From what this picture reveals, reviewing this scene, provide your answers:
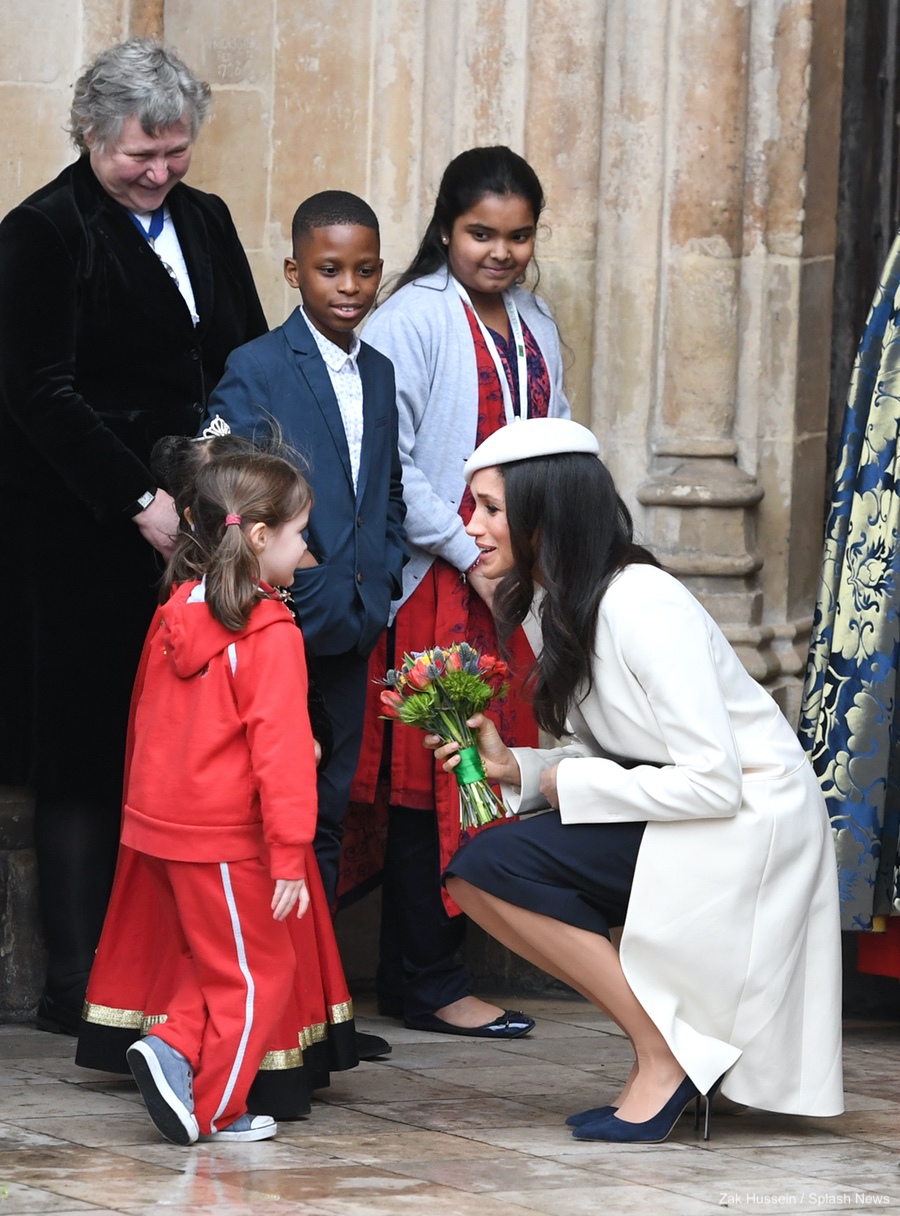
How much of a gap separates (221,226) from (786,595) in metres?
1.75

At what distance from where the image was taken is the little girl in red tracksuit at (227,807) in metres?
3.46

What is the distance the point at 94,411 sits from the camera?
4.12m

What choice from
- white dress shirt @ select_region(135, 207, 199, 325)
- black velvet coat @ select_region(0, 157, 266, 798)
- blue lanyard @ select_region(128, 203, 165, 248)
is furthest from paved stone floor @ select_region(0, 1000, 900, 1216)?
blue lanyard @ select_region(128, 203, 165, 248)

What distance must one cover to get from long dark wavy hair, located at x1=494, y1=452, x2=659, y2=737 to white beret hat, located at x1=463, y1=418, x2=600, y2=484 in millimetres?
13

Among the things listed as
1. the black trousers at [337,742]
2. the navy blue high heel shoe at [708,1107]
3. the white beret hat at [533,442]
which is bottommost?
the navy blue high heel shoe at [708,1107]

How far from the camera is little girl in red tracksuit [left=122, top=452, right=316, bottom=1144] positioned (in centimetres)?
346

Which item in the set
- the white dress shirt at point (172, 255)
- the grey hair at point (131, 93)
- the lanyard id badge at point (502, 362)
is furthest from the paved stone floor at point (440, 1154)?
Result: the grey hair at point (131, 93)

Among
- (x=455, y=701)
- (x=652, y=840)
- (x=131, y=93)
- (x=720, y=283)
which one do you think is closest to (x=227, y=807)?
(x=455, y=701)

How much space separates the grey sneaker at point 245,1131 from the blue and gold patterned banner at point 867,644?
1555 mm

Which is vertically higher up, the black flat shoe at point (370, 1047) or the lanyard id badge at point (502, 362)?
the lanyard id badge at point (502, 362)

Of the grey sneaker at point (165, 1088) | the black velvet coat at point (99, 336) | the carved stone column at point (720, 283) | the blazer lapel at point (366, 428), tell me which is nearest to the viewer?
the grey sneaker at point (165, 1088)

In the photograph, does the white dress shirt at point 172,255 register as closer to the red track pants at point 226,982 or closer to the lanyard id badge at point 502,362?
the lanyard id badge at point 502,362

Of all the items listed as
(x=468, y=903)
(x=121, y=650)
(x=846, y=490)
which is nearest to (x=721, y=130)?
(x=846, y=490)

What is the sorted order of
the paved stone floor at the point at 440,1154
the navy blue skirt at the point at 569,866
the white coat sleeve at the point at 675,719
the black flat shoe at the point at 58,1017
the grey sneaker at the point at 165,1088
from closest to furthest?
the paved stone floor at the point at 440,1154, the grey sneaker at the point at 165,1088, the white coat sleeve at the point at 675,719, the navy blue skirt at the point at 569,866, the black flat shoe at the point at 58,1017
